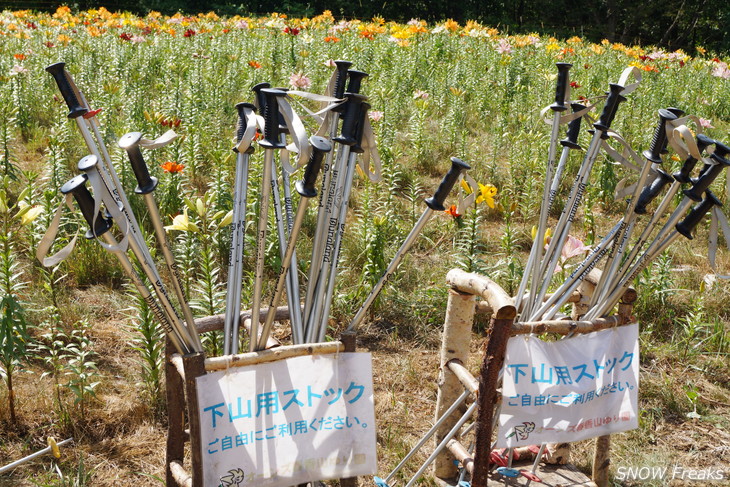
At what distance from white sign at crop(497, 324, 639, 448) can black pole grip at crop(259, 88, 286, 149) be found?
0.71 meters

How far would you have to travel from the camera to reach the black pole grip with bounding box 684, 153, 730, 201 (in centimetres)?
152

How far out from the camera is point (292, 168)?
1.44 meters

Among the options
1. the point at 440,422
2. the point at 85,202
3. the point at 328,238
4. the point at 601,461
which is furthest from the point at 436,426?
the point at 85,202

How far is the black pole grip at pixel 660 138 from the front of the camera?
159 cm

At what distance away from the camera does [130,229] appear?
134 cm

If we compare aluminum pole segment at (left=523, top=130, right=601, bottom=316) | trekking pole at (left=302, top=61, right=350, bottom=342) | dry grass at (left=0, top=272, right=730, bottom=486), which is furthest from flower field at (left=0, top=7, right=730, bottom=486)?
Answer: aluminum pole segment at (left=523, top=130, right=601, bottom=316)

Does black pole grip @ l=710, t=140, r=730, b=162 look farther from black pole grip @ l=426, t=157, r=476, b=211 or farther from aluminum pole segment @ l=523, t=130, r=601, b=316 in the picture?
black pole grip @ l=426, t=157, r=476, b=211

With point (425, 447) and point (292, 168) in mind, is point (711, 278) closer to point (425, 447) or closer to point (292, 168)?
point (425, 447)

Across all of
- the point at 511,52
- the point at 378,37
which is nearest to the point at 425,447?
the point at 511,52

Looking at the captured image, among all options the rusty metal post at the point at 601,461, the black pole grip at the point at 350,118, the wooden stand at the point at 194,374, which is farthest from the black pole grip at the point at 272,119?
the rusty metal post at the point at 601,461

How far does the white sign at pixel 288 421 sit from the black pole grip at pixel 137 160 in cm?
38

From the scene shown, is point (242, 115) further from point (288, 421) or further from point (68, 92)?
point (288, 421)

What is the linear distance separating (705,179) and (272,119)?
910 millimetres

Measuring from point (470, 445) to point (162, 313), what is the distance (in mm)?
1327
